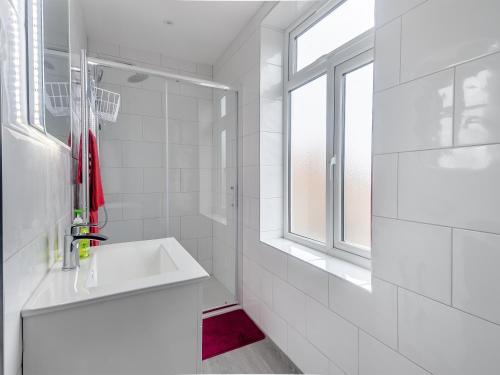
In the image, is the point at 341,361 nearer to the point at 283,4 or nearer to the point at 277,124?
the point at 277,124

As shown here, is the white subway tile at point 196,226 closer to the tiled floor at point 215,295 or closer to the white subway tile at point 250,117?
the tiled floor at point 215,295

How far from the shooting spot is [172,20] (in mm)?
1972

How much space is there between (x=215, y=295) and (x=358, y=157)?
1.70 m

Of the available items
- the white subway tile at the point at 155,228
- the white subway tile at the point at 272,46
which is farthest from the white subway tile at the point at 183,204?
the white subway tile at the point at 272,46

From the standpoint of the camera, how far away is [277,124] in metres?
1.93

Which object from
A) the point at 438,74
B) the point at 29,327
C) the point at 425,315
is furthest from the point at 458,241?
the point at 29,327

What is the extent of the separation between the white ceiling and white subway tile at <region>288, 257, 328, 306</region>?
1775 millimetres

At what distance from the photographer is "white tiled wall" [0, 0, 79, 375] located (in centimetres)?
53

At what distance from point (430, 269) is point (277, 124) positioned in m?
1.38

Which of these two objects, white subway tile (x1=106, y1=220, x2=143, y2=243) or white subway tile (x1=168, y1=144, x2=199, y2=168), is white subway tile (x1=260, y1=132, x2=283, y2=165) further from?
white subway tile (x1=106, y1=220, x2=143, y2=243)

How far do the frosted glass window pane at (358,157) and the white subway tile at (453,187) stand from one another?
41 cm

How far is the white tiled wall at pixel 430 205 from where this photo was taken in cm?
70

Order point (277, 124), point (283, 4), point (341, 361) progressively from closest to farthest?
point (341, 361), point (283, 4), point (277, 124)

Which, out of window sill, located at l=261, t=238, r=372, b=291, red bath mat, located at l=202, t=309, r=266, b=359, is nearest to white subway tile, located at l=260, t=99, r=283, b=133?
window sill, located at l=261, t=238, r=372, b=291
